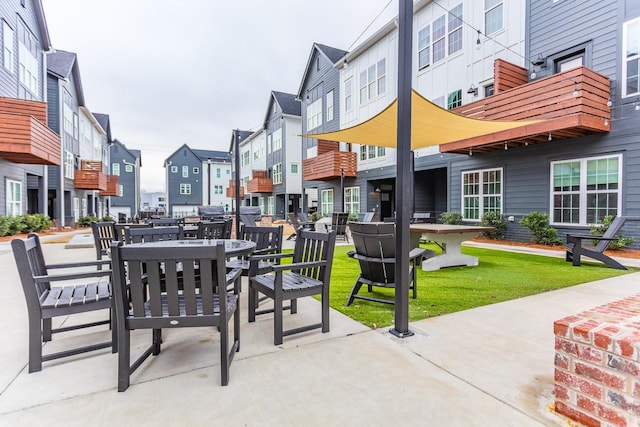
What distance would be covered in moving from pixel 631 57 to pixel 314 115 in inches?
610

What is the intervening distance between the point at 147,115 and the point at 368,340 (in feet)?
87.9

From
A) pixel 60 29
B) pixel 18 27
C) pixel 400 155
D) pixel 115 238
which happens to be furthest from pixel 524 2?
pixel 60 29

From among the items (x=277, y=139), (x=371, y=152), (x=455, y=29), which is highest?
(x=455, y=29)

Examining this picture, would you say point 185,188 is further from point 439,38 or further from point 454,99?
point 454,99

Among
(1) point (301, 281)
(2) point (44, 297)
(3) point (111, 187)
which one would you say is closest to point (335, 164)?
(1) point (301, 281)

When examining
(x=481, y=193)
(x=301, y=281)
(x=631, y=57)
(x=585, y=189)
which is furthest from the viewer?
(x=481, y=193)

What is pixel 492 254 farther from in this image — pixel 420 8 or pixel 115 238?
pixel 420 8

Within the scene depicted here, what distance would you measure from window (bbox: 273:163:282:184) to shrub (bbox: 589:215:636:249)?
2053 centimetres

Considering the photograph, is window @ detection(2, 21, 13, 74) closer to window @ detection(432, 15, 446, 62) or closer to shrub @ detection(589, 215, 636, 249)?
window @ detection(432, 15, 446, 62)

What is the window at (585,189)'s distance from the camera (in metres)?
7.84

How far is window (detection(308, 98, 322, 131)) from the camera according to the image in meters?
20.2

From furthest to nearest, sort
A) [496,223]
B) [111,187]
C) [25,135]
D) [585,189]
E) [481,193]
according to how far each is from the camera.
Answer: [111,187] < [481,193] < [496,223] < [25,135] < [585,189]

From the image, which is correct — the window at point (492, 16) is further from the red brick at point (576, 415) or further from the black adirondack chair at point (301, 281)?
the red brick at point (576, 415)

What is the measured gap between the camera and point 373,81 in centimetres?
1553
